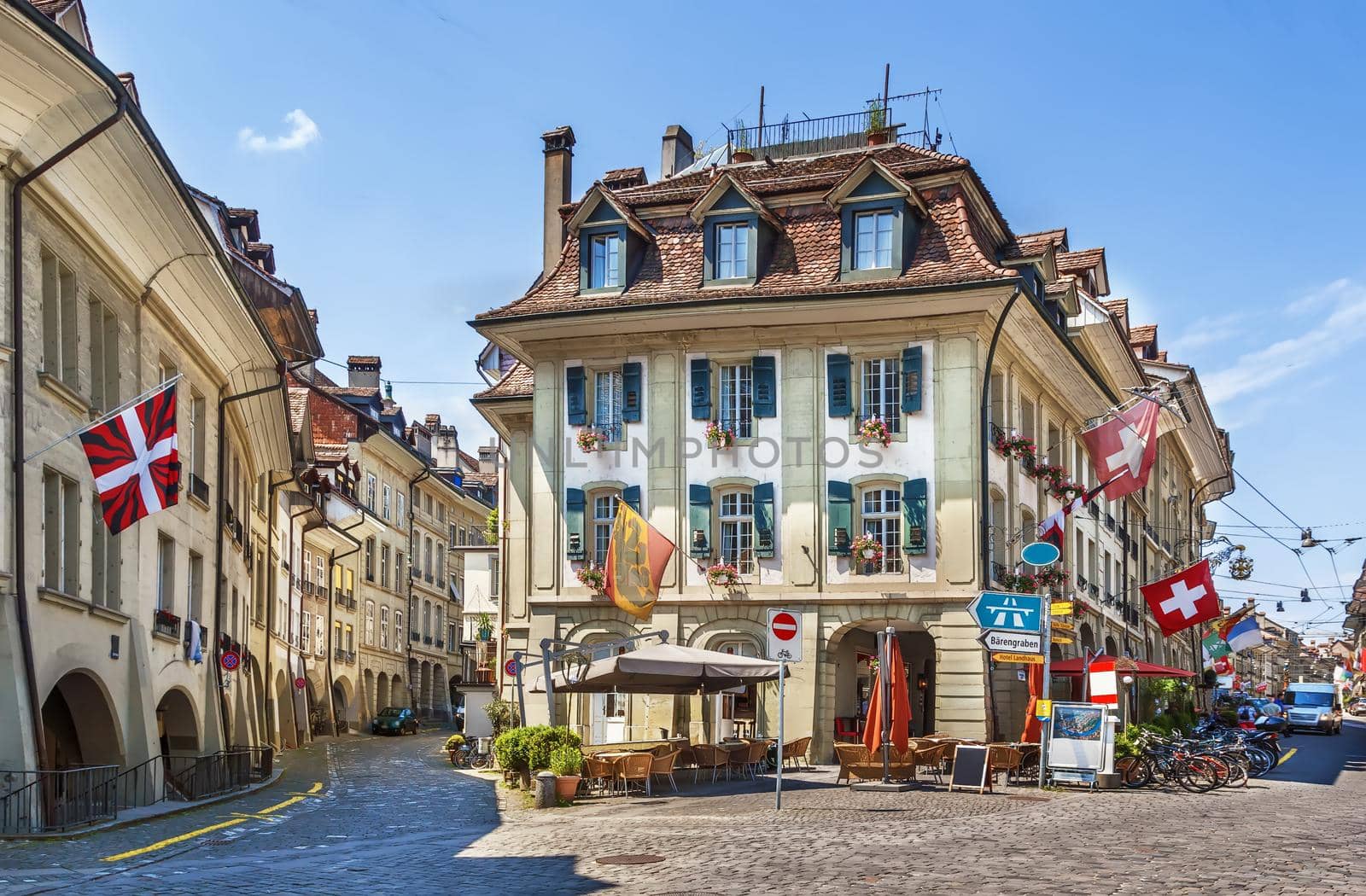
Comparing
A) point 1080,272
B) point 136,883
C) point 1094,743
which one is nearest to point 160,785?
point 136,883

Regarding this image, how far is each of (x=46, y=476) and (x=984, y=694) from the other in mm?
18809

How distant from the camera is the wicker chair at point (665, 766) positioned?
25356 millimetres

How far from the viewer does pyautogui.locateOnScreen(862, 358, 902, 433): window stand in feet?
112

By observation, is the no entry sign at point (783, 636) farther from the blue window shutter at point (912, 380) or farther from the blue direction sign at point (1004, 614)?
the blue window shutter at point (912, 380)

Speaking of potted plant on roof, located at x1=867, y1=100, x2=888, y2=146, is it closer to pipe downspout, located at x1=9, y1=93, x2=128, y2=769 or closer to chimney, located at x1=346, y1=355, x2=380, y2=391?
pipe downspout, located at x1=9, y1=93, x2=128, y2=769

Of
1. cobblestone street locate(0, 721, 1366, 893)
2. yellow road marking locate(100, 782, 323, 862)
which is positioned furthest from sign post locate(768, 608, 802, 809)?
yellow road marking locate(100, 782, 323, 862)

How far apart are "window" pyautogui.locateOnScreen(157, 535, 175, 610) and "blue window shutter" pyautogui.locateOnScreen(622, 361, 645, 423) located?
36.0 feet

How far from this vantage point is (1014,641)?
25.0 metres

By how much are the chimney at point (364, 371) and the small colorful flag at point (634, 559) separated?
42059 mm

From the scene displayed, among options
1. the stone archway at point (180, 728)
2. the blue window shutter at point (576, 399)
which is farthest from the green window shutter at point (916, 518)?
the stone archway at point (180, 728)

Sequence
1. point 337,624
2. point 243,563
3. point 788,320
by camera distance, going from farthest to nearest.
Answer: point 337,624 < point 243,563 < point 788,320

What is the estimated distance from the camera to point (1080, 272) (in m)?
46.1

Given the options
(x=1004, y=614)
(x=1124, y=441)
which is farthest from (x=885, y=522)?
(x=1004, y=614)

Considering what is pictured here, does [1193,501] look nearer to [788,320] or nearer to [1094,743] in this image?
[788,320]
